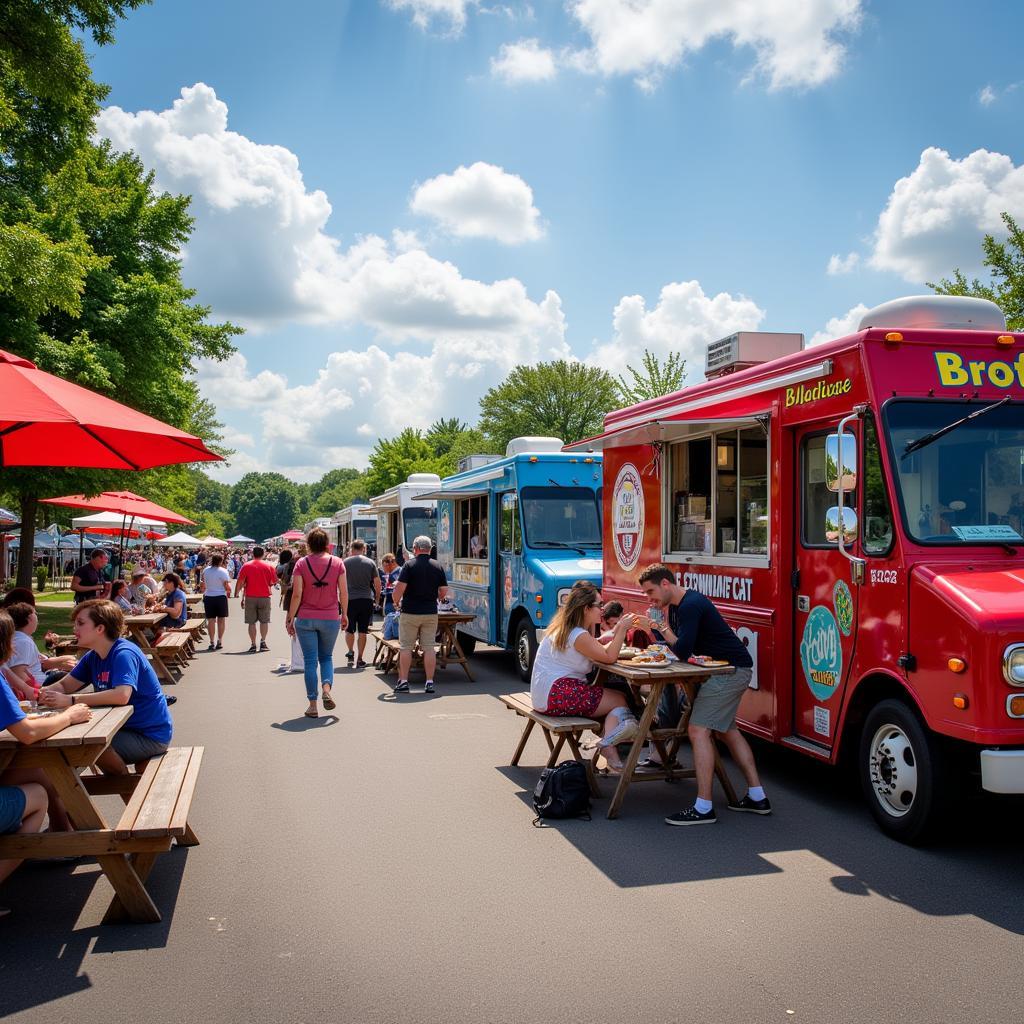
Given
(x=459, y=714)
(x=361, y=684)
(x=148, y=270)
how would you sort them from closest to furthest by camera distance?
(x=459, y=714) < (x=361, y=684) < (x=148, y=270)

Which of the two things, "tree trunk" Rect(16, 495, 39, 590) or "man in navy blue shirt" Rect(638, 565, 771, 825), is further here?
"tree trunk" Rect(16, 495, 39, 590)

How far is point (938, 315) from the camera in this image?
628 centimetres

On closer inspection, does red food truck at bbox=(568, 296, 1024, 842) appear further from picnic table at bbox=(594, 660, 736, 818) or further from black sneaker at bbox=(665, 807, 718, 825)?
black sneaker at bbox=(665, 807, 718, 825)

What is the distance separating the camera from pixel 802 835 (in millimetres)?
5781

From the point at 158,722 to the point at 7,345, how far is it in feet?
41.2

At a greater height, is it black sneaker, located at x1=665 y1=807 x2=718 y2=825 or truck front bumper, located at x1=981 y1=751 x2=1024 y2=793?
truck front bumper, located at x1=981 y1=751 x2=1024 y2=793

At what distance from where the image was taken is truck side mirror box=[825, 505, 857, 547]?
5848 millimetres

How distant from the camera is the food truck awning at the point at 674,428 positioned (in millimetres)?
7320

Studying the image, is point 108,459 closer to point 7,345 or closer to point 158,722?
point 158,722

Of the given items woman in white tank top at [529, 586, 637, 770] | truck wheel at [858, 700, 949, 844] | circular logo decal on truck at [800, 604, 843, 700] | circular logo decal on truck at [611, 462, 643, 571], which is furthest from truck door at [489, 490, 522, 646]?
truck wheel at [858, 700, 949, 844]

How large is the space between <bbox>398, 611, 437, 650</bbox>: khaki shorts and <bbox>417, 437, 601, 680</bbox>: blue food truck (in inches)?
50.1

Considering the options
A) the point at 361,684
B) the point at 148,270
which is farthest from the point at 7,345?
the point at 361,684

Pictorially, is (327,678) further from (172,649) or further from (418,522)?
(418,522)

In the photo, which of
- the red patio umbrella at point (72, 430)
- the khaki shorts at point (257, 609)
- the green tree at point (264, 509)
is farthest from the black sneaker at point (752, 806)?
the green tree at point (264, 509)
